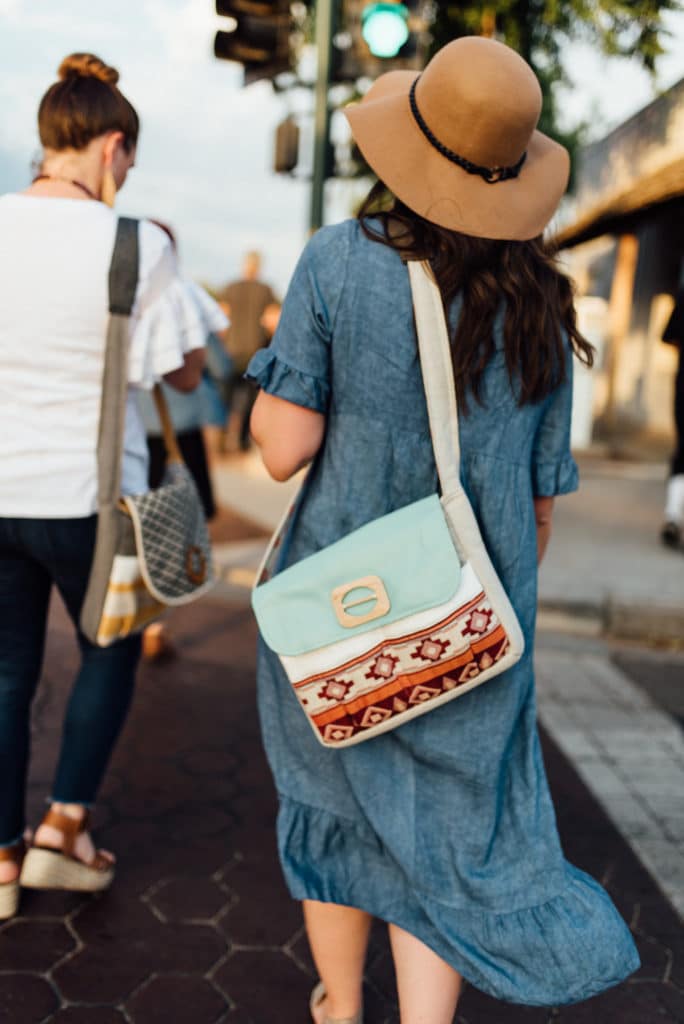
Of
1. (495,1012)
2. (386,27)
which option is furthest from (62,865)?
(386,27)

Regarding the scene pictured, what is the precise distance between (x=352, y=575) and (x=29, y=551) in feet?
3.19

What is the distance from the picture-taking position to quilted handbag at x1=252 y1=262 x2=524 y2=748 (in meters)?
1.76

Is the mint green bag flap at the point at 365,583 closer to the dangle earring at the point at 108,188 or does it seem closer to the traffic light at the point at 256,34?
the dangle earring at the point at 108,188

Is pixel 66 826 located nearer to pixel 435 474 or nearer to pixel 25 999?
pixel 25 999

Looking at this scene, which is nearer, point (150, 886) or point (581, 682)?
point (150, 886)

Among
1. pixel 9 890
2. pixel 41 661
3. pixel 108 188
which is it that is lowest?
pixel 9 890

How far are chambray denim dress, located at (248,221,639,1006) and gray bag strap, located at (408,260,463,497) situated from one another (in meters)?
0.04

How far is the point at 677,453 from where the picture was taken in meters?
7.45

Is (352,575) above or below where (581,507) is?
above

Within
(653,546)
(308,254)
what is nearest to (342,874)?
(308,254)

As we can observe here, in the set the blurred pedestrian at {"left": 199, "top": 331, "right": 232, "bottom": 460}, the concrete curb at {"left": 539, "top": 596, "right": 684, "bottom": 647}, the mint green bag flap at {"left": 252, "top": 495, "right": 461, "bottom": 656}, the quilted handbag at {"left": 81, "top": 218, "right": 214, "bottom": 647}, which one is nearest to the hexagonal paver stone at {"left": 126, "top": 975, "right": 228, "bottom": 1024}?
the quilted handbag at {"left": 81, "top": 218, "right": 214, "bottom": 647}

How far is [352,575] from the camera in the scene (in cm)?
178

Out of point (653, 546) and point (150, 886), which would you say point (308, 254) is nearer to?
Answer: point (150, 886)

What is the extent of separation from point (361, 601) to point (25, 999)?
4.28 ft
